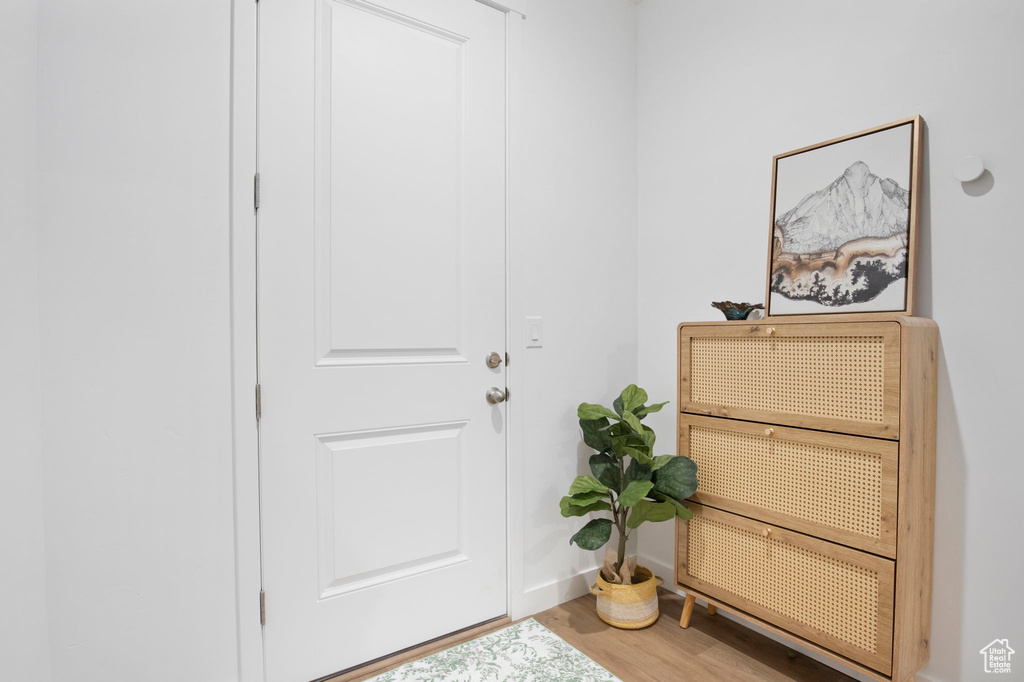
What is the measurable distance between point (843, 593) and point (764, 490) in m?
0.32

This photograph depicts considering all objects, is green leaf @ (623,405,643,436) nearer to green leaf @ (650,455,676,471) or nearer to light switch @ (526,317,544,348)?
green leaf @ (650,455,676,471)

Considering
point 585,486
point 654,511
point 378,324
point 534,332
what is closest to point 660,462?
point 654,511

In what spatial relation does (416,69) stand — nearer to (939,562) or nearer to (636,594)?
(636,594)

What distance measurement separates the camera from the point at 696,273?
2117 millimetres

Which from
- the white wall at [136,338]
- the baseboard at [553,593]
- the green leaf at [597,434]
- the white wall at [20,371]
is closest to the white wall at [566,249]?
the baseboard at [553,593]

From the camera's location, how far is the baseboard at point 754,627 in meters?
1.64

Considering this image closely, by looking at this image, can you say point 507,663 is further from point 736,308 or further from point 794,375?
point 736,308

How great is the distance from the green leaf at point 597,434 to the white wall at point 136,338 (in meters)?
1.20

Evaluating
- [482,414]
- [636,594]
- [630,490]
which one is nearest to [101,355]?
[482,414]

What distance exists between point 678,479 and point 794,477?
1.16 ft

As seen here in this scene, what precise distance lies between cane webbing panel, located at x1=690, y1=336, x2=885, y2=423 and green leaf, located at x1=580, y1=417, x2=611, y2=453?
0.35m

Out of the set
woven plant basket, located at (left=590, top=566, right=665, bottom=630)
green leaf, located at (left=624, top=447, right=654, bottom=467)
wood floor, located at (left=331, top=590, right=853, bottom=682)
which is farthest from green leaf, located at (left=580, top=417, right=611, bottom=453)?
wood floor, located at (left=331, top=590, right=853, bottom=682)

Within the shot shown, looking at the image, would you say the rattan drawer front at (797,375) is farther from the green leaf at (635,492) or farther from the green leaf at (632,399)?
the green leaf at (635,492)

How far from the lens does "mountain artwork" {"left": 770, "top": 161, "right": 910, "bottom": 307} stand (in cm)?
152
